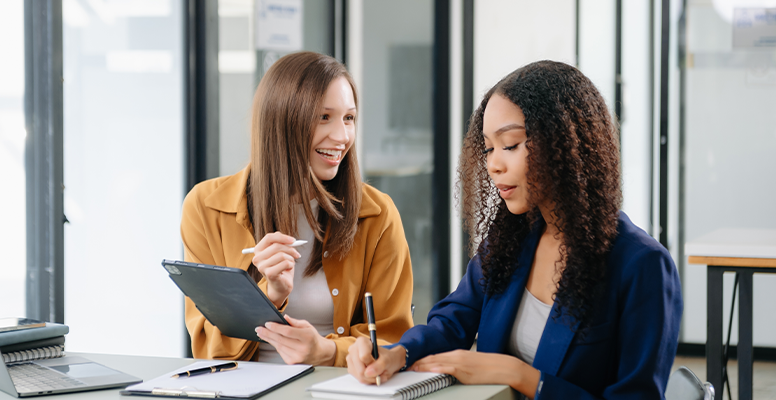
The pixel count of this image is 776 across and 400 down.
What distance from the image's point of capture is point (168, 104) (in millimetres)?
2924

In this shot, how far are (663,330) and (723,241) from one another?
1.51m

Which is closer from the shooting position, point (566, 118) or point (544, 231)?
point (566, 118)

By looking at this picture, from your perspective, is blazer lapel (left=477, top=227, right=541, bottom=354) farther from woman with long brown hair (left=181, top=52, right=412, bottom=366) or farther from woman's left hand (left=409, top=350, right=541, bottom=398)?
woman with long brown hair (left=181, top=52, right=412, bottom=366)

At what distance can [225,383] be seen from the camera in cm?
132

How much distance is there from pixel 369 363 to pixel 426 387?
0.37ft

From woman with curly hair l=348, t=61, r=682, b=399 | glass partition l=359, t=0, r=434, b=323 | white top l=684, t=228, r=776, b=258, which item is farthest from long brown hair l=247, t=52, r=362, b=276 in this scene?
glass partition l=359, t=0, r=434, b=323

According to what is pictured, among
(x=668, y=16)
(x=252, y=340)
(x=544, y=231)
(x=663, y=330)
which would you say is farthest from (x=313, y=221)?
(x=668, y=16)

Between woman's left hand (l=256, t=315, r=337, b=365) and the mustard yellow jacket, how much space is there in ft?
0.77

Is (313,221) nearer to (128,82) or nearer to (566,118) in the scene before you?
(566,118)

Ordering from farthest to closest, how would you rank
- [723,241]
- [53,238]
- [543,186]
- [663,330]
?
[723,241]
[53,238]
[543,186]
[663,330]

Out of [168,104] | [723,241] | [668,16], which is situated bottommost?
[723,241]

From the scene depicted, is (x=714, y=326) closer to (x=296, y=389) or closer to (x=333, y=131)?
(x=333, y=131)

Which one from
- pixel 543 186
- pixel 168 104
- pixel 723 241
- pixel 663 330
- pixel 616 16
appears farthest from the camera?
pixel 616 16

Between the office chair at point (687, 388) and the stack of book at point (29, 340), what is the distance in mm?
1297
